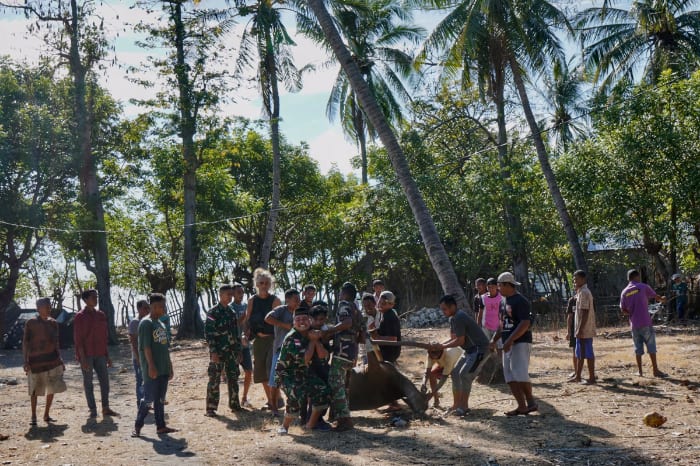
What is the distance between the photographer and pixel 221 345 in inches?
364

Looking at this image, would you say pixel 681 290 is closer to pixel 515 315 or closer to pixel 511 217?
pixel 511 217

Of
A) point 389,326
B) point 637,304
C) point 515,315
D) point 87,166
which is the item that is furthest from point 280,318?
point 87,166

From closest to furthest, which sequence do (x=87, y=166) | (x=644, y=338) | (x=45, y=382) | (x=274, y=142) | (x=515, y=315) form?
(x=515, y=315) < (x=45, y=382) < (x=644, y=338) < (x=274, y=142) < (x=87, y=166)

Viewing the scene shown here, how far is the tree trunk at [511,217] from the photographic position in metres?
23.8

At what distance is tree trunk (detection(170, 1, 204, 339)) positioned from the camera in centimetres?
2503

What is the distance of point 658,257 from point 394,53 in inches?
523

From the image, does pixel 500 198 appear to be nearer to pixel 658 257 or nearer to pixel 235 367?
pixel 658 257

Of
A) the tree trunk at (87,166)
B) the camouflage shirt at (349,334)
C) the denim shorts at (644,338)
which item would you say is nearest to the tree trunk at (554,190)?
the denim shorts at (644,338)

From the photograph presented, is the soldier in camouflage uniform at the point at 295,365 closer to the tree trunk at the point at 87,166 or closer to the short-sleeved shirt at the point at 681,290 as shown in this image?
the short-sleeved shirt at the point at 681,290

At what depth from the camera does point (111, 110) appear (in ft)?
86.3

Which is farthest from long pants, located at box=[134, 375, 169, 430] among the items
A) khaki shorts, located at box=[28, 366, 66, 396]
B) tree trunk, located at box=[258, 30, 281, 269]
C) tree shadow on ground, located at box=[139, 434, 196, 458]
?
tree trunk, located at box=[258, 30, 281, 269]

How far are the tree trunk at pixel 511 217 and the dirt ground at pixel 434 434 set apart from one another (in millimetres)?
12443

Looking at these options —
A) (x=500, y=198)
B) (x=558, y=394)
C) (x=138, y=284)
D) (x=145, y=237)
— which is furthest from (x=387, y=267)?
(x=558, y=394)

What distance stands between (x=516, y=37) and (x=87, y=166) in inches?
601
